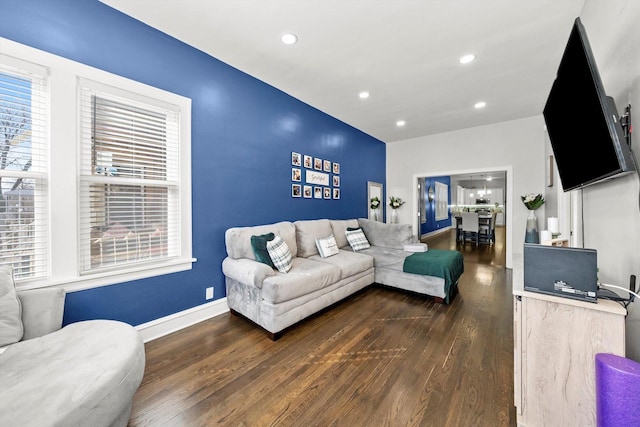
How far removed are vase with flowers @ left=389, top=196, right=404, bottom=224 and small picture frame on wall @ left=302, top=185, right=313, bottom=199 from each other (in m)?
2.76

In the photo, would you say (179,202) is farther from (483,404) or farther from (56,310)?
(483,404)

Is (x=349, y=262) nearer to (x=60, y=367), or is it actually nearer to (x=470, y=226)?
(x=60, y=367)

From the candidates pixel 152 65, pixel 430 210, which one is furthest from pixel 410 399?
pixel 430 210

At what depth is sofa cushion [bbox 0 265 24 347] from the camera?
131cm

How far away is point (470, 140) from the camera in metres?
5.01

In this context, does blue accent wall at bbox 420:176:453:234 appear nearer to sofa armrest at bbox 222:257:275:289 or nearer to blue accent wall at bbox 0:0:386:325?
blue accent wall at bbox 0:0:386:325

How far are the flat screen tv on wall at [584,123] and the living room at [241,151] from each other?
0.14 meters

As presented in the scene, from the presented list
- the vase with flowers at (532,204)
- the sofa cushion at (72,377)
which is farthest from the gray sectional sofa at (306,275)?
the vase with flowers at (532,204)

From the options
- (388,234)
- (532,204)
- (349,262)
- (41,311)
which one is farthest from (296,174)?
(532,204)

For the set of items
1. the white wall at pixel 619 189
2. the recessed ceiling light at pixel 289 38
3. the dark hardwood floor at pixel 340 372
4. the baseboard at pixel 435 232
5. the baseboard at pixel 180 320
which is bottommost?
the dark hardwood floor at pixel 340 372

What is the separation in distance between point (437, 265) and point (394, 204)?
310 centimetres

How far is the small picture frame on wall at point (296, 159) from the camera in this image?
11.9 ft

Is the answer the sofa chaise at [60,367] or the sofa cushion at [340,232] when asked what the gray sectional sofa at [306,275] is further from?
the sofa chaise at [60,367]

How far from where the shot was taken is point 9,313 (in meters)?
1.35
